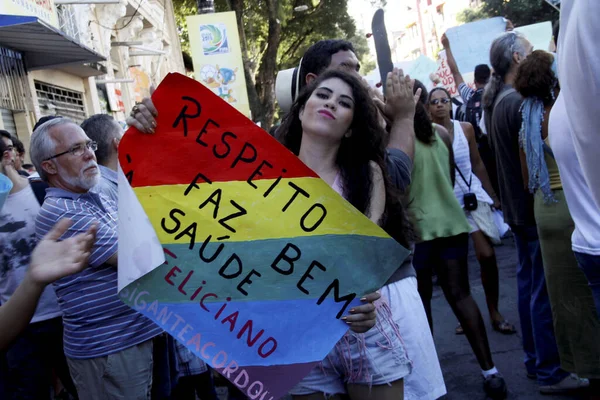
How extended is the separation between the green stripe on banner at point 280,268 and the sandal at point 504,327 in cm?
307

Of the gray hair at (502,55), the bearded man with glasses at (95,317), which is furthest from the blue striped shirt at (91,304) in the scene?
the gray hair at (502,55)

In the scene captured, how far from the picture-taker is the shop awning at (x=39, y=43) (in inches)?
275

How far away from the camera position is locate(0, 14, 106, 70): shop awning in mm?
6977

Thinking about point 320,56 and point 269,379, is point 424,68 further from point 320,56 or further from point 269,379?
point 269,379

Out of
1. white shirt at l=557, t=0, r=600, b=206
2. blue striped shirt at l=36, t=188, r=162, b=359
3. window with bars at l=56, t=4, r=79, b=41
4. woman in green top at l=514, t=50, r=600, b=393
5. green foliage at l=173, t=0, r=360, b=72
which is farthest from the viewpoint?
green foliage at l=173, t=0, r=360, b=72

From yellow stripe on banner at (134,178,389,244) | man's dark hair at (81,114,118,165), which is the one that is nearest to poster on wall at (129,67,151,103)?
man's dark hair at (81,114,118,165)

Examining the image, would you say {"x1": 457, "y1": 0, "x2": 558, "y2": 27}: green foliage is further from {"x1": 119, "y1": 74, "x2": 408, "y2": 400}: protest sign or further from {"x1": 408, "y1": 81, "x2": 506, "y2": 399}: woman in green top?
{"x1": 119, "y1": 74, "x2": 408, "y2": 400}: protest sign

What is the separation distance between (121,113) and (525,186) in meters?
14.1

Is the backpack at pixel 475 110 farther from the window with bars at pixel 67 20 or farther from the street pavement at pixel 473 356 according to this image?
the window with bars at pixel 67 20

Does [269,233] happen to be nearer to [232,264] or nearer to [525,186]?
[232,264]

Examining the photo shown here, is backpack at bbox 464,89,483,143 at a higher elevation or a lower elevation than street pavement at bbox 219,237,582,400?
higher

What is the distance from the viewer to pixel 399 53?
88750 millimetres

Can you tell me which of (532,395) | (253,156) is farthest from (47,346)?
(532,395)

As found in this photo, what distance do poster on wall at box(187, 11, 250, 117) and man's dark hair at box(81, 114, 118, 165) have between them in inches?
288
